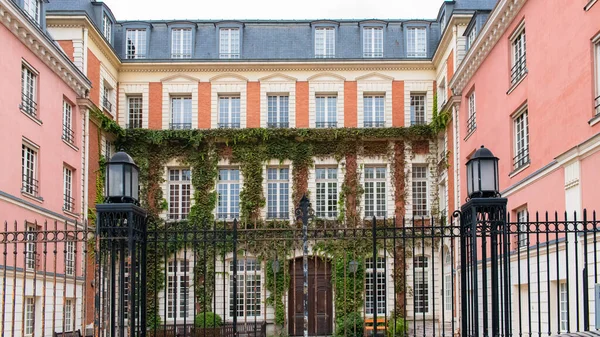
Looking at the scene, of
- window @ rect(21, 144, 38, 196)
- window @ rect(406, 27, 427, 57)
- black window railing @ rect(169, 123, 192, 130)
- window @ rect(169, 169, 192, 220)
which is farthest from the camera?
window @ rect(406, 27, 427, 57)

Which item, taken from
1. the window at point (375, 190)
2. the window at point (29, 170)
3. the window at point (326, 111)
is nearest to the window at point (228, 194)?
the window at point (326, 111)

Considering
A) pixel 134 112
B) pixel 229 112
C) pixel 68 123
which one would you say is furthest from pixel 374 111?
pixel 68 123

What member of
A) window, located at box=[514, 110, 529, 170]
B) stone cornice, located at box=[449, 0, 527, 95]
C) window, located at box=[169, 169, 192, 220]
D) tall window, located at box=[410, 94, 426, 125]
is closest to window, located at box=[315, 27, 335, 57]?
tall window, located at box=[410, 94, 426, 125]

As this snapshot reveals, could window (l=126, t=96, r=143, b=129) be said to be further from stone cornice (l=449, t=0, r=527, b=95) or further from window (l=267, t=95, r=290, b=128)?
stone cornice (l=449, t=0, r=527, b=95)

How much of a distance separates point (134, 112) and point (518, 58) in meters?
16.0

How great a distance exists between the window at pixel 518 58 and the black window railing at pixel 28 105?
13330 mm

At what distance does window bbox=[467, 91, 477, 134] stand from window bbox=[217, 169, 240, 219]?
370 inches

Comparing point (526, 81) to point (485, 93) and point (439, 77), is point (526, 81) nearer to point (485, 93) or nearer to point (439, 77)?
point (485, 93)

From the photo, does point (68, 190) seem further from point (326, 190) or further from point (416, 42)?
point (416, 42)

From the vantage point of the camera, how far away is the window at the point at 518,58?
19.2 meters

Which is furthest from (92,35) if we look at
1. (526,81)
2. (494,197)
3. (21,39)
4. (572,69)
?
(494,197)

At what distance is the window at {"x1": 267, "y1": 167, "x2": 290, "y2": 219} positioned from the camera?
1145 inches

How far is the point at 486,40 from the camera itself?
71.5 feet

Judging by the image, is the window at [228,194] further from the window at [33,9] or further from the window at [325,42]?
the window at [33,9]
